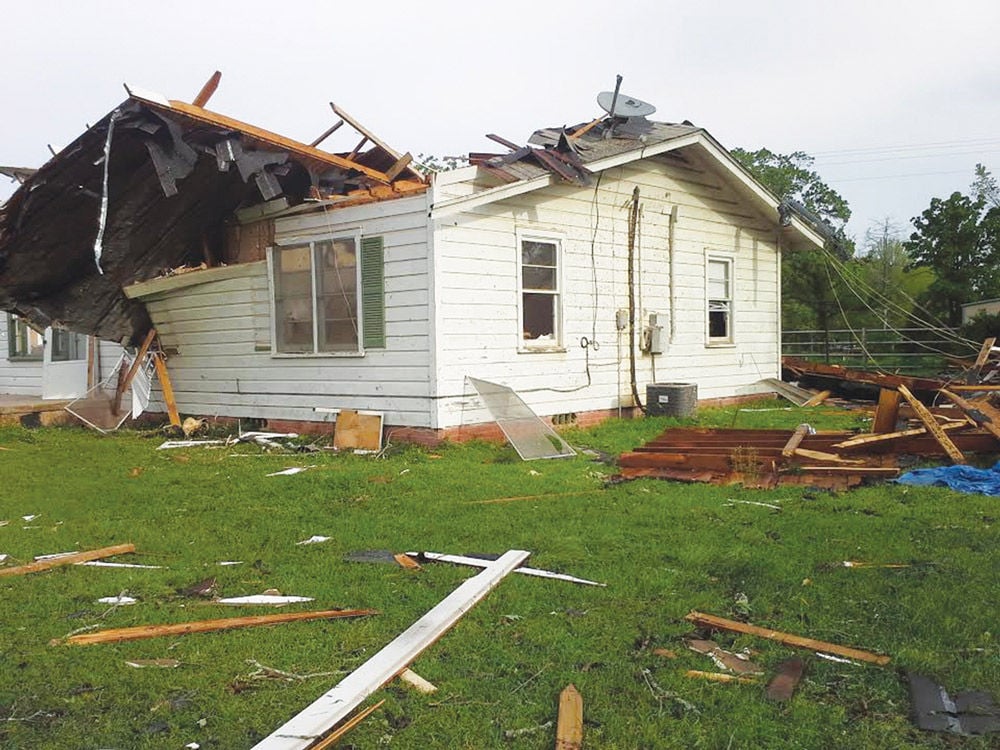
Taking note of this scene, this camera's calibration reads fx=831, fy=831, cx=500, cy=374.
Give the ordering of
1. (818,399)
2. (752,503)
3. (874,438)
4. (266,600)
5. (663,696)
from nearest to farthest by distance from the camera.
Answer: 1. (663,696)
2. (266,600)
3. (752,503)
4. (874,438)
5. (818,399)

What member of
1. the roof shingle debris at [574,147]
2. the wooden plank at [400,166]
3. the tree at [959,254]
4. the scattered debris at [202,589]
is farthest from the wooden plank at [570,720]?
the tree at [959,254]

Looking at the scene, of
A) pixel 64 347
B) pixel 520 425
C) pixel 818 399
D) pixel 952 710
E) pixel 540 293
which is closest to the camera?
pixel 952 710

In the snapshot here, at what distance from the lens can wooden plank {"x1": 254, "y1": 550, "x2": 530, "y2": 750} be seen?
291 centimetres

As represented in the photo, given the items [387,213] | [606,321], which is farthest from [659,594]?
[606,321]

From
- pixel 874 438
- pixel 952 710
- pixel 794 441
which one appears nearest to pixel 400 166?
pixel 794 441

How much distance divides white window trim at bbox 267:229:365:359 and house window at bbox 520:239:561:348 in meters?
2.12

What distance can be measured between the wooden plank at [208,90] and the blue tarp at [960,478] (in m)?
8.45

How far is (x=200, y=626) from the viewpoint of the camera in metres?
4.03

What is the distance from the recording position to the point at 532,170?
10.6 metres

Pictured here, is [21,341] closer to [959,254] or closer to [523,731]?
[523,731]

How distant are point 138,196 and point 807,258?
75.5ft

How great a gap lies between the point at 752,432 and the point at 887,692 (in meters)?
5.99

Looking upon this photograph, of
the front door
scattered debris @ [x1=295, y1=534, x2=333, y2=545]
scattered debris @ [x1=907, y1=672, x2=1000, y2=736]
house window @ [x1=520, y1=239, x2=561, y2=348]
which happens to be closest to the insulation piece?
house window @ [x1=520, y1=239, x2=561, y2=348]

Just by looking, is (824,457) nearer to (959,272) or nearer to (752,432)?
(752,432)
